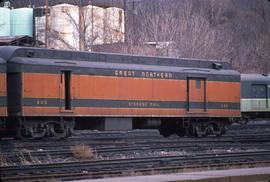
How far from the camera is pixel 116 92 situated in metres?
26.5

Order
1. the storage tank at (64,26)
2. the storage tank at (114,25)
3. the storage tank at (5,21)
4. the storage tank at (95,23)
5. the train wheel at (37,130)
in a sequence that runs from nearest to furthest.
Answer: the train wheel at (37,130) < the storage tank at (114,25) < the storage tank at (95,23) < the storage tank at (64,26) < the storage tank at (5,21)

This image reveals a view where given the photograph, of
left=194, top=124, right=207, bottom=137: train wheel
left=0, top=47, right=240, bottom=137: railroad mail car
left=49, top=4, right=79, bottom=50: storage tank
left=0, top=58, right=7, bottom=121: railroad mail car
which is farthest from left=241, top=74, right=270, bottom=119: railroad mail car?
left=0, top=58, right=7, bottom=121: railroad mail car

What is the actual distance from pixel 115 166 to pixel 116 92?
9.81 metres

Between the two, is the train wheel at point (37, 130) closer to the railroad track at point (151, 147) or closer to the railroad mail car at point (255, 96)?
the railroad track at point (151, 147)

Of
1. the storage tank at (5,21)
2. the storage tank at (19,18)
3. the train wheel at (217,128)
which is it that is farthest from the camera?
the storage tank at (19,18)

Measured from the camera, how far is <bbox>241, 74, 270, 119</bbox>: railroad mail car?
4116cm

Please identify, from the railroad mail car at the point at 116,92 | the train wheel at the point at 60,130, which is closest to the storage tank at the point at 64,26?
the railroad mail car at the point at 116,92

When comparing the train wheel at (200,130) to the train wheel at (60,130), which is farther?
the train wheel at (200,130)

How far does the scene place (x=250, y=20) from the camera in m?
70.5

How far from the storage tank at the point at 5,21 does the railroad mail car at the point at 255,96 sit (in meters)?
25.6

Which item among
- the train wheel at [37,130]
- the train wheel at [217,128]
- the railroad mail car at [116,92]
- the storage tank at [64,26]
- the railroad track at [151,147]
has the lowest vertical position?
the train wheel at [217,128]

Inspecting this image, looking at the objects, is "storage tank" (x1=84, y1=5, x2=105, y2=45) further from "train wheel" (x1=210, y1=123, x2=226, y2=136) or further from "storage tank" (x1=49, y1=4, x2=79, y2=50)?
"train wheel" (x1=210, y1=123, x2=226, y2=136)

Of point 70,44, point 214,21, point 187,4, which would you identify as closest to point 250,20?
point 214,21

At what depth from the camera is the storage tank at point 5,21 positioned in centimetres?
5725
